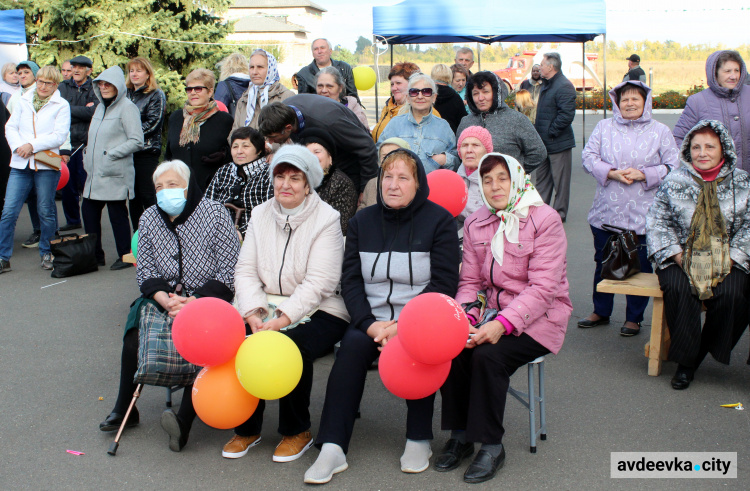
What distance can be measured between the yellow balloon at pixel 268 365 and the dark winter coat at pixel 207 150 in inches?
123

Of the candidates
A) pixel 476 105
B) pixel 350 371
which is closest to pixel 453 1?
pixel 476 105

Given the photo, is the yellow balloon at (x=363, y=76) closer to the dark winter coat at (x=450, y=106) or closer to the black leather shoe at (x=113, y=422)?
the dark winter coat at (x=450, y=106)

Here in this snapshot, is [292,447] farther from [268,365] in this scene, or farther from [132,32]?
[132,32]

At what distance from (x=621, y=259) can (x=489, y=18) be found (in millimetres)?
8314

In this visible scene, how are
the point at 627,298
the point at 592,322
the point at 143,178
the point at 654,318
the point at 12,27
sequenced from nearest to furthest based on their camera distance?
1. the point at 654,318
2. the point at 627,298
3. the point at 592,322
4. the point at 143,178
5. the point at 12,27

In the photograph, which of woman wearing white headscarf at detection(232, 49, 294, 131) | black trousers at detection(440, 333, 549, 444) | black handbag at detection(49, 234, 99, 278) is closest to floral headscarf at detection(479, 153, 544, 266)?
black trousers at detection(440, 333, 549, 444)

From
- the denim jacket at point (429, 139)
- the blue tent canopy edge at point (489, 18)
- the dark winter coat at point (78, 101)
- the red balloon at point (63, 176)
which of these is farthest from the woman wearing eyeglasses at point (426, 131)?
the blue tent canopy edge at point (489, 18)

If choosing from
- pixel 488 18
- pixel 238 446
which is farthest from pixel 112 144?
pixel 488 18

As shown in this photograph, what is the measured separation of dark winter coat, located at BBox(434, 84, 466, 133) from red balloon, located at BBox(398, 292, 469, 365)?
4.83 meters

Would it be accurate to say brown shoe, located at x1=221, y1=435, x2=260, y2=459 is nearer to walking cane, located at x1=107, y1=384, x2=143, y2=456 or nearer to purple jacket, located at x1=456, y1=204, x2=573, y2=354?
walking cane, located at x1=107, y1=384, x2=143, y2=456

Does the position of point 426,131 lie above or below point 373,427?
above

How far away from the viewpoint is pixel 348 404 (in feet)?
11.4

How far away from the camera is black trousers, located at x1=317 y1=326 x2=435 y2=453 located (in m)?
3.46

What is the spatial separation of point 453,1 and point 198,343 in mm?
10105
